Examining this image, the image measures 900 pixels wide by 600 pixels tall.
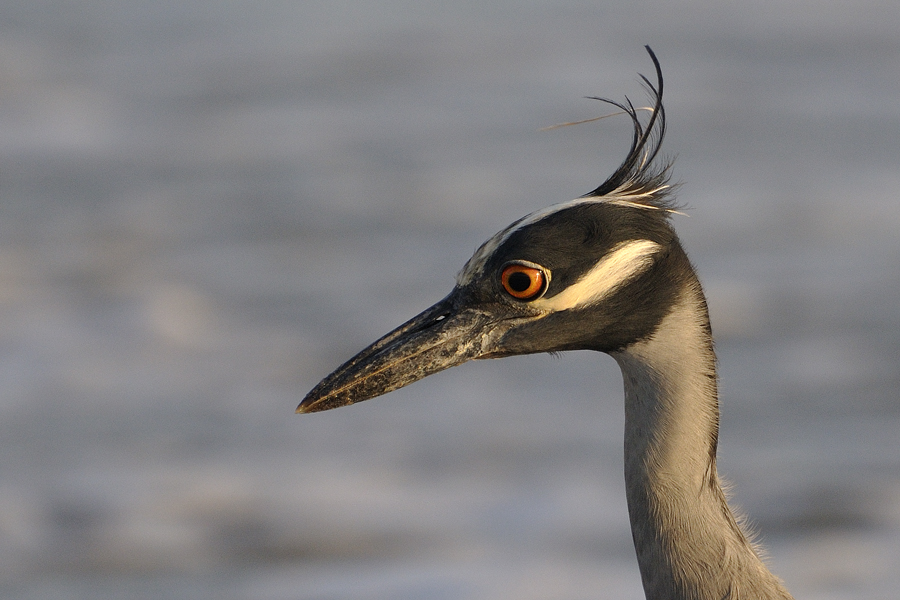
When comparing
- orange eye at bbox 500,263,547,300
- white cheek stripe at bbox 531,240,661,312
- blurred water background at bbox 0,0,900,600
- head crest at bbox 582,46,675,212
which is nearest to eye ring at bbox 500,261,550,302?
orange eye at bbox 500,263,547,300

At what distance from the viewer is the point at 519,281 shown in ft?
14.9

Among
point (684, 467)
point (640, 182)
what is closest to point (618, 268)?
point (640, 182)

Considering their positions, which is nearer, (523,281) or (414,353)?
(523,281)

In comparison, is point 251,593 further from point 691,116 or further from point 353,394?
point 691,116

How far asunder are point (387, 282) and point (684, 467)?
7.15 meters

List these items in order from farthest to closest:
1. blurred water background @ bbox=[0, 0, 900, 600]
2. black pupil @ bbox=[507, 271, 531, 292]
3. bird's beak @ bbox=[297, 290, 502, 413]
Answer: blurred water background @ bbox=[0, 0, 900, 600]
bird's beak @ bbox=[297, 290, 502, 413]
black pupil @ bbox=[507, 271, 531, 292]

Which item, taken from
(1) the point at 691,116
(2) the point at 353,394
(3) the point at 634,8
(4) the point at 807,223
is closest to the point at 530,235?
(2) the point at 353,394

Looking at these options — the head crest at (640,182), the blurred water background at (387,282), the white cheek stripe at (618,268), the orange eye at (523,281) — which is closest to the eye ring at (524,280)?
the orange eye at (523,281)

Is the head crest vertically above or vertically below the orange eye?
above

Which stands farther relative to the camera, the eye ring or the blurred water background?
the blurred water background

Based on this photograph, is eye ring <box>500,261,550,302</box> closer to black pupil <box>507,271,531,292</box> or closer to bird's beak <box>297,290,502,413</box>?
black pupil <box>507,271,531,292</box>

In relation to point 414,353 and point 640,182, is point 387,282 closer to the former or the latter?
point 414,353

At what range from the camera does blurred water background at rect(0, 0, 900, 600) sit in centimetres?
834

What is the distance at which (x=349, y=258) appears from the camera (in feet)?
39.4
